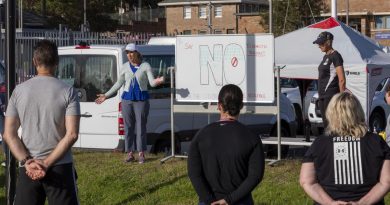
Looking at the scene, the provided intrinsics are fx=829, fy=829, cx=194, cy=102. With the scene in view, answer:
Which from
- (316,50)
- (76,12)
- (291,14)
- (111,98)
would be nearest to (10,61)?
(111,98)

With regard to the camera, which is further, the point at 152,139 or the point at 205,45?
the point at 152,139

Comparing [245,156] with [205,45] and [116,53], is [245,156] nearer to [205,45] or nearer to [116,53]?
[205,45]

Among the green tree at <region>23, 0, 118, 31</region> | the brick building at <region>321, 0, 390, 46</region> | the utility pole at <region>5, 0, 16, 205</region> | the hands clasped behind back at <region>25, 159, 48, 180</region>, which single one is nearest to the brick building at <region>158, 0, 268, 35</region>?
the brick building at <region>321, 0, 390, 46</region>

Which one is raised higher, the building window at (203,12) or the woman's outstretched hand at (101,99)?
the building window at (203,12)

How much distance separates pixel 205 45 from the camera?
12062 millimetres

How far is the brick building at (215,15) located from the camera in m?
79.4

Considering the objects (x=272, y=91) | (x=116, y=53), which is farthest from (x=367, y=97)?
(x=116, y=53)

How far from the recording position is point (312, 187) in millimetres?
5805

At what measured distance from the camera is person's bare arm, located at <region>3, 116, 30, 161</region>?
22.1 feet

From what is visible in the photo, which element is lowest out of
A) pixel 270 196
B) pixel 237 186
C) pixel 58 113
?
pixel 270 196

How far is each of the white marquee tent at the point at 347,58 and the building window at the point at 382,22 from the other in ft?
202

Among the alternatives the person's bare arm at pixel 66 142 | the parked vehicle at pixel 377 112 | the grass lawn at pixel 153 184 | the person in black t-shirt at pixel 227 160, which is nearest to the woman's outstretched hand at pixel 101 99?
the grass lawn at pixel 153 184

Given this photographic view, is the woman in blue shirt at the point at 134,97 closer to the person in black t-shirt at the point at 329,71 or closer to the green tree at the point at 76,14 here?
the person in black t-shirt at the point at 329,71

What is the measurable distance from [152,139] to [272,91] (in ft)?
8.24
